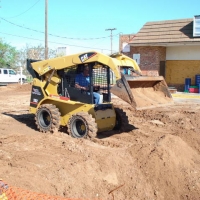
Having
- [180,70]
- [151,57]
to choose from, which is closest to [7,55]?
[151,57]

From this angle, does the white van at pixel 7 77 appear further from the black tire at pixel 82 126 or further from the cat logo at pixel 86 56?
the cat logo at pixel 86 56

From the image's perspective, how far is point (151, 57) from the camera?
22.2m

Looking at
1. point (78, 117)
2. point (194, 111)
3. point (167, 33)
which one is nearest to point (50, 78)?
point (78, 117)

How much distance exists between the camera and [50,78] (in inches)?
352

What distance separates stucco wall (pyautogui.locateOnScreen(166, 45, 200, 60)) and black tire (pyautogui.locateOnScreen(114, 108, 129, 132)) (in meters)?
14.0

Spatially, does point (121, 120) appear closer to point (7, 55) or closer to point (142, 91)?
point (142, 91)

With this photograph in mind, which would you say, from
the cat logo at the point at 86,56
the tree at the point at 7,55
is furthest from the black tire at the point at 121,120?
the tree at the point at 7,55

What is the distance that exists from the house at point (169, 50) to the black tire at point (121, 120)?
42.8ft

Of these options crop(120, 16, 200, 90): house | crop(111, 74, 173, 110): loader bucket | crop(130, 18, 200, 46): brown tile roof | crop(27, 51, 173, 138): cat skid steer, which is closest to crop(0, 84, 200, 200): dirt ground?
crop(27, 51, 173, 138): cat skid steer

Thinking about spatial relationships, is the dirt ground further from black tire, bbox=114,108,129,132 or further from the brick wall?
the brick wall

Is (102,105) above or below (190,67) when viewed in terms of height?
below

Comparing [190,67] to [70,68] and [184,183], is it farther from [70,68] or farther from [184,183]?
[184,183]

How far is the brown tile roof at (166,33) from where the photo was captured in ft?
68.0

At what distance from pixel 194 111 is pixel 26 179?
9.70m
